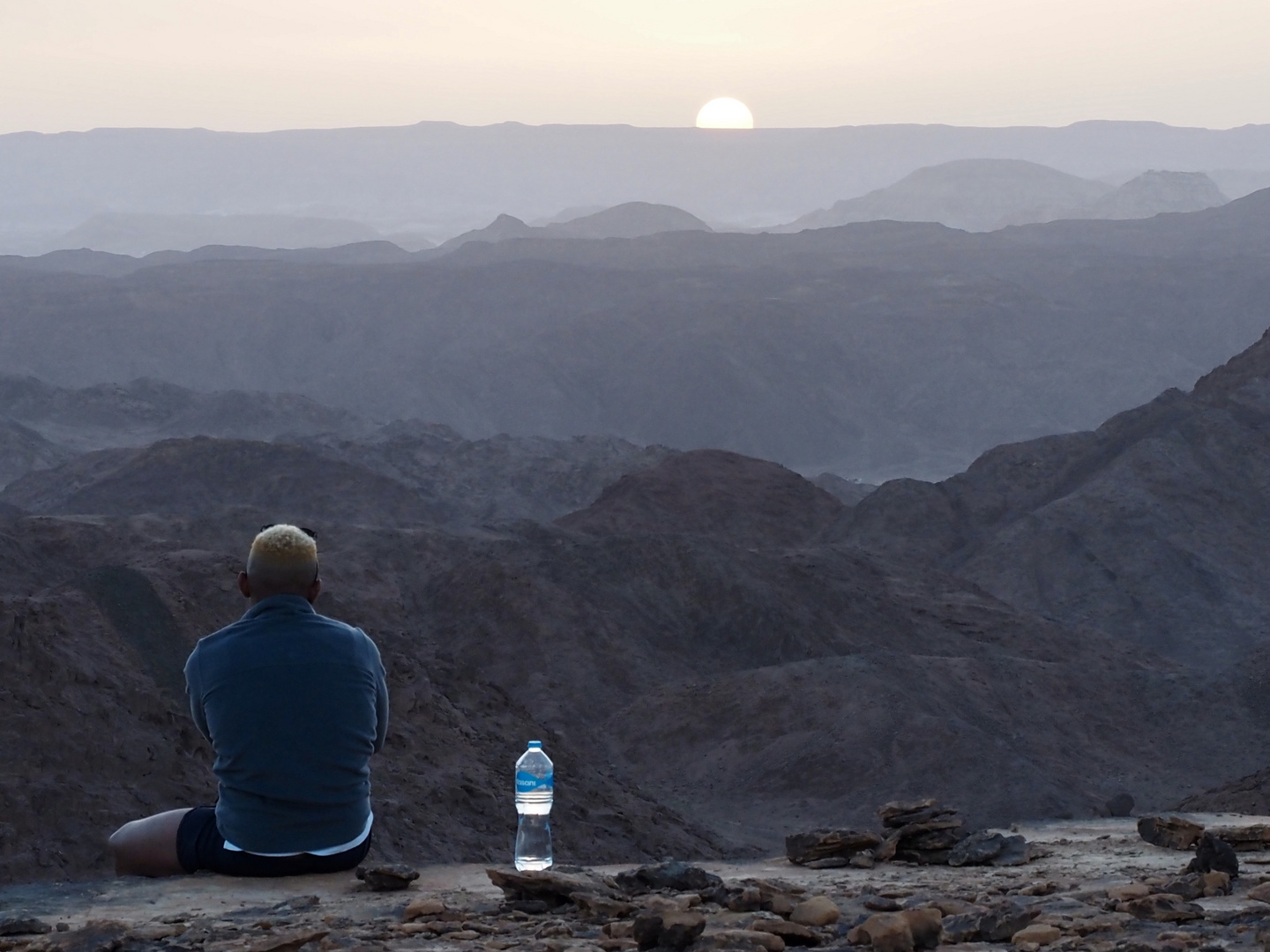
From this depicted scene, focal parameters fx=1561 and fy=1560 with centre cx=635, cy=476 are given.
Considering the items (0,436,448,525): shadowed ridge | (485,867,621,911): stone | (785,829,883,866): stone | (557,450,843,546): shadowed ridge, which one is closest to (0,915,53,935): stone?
(485,867,621,911): stone

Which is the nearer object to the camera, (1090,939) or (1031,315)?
(1090,939)

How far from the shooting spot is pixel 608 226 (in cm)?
11712

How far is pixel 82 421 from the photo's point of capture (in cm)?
4950

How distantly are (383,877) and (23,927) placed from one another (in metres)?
1.16

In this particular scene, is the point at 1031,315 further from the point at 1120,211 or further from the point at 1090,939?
the point at 1090,939

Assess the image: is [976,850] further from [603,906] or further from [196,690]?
[196,690]

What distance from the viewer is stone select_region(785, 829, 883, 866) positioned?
6.57 metres

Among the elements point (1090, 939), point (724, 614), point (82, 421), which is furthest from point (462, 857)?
point (82, 421)

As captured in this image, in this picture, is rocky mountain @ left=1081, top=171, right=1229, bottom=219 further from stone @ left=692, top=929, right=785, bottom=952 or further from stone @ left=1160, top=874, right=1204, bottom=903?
stone @ left=692, top=929, right=785, bottom=952

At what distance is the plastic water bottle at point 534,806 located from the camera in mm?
6098

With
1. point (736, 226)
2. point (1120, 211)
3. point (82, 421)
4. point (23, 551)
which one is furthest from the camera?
point (736, 226)

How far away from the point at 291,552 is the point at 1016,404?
6271cm

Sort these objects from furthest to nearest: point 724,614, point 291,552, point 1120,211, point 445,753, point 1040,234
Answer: point 1120,211 → point 1040,234 → point 724,614 → point 445,753 → point 291,552

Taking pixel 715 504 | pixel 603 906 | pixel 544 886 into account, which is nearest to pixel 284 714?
pixel 544 886
